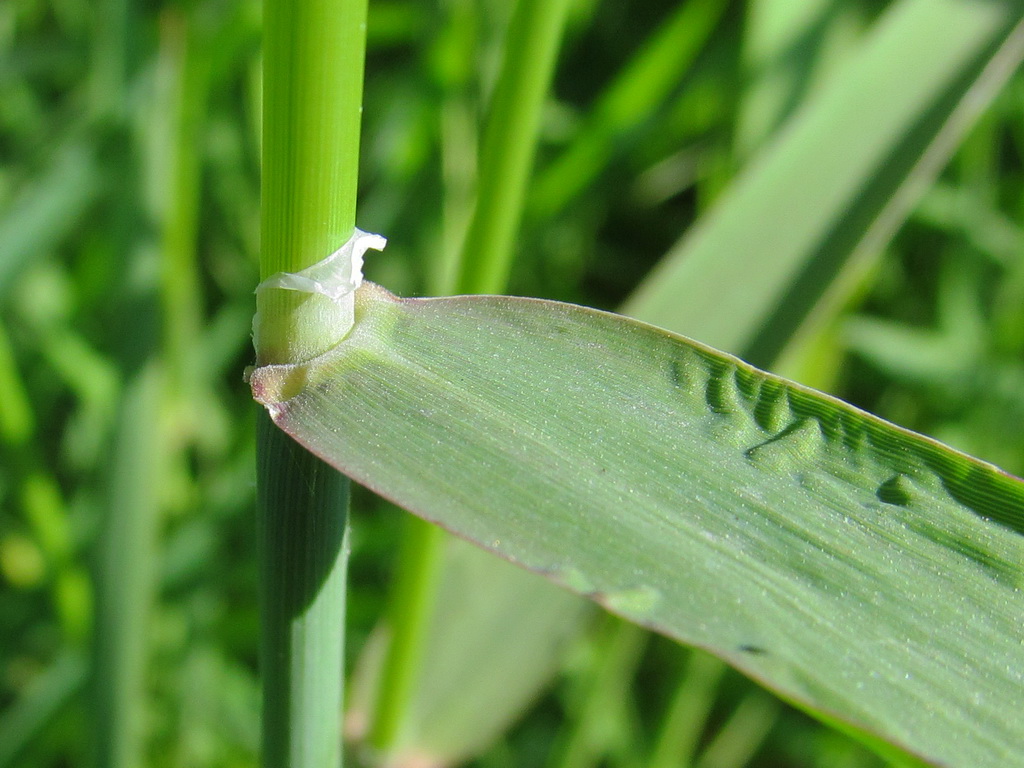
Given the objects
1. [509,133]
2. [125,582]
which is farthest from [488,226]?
[125,582]

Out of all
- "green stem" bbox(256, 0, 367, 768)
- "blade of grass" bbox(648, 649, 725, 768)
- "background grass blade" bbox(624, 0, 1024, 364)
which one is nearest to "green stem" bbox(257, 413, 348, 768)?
"green stem" bbox(256, 0, 367, 768)

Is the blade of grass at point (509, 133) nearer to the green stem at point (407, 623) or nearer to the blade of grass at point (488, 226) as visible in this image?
the blade of grass at point (488, 226)

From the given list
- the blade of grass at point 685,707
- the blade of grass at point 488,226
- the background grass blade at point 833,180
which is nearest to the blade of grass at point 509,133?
the blade of grass at point 488,226

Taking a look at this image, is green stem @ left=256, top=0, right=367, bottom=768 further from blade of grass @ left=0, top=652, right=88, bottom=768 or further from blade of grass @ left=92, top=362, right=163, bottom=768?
blade of grass @ left=0, top=652, right=88, bottom=768

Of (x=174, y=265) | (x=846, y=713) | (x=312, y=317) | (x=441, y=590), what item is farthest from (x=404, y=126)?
(x=846, y=713)

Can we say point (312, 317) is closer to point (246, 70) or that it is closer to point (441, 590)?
point (441, 590)

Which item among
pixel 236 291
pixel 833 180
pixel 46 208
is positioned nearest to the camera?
pixel 833 180

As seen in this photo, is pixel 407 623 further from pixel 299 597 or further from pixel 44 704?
pixel 44 704
